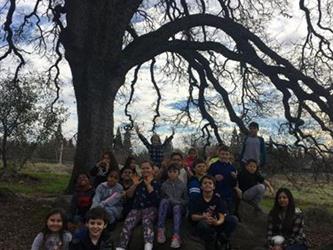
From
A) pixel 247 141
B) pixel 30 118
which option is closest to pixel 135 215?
pixel 247 141

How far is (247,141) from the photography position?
10906 millimetres

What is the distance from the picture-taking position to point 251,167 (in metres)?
9.67

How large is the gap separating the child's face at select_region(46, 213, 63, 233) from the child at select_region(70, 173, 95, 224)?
91.0 inches

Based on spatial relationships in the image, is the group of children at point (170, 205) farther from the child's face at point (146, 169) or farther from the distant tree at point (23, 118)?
the distant tree at point (23, 118)

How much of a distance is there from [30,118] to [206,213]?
1616 cm

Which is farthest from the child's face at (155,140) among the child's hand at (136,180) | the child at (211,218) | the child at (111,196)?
the child at (211,218)

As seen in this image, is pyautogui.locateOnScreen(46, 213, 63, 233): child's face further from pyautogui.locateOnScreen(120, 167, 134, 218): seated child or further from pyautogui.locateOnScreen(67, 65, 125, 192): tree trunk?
pyautogui.locateOnScreen(67, 65, 125, 192): tree trunk

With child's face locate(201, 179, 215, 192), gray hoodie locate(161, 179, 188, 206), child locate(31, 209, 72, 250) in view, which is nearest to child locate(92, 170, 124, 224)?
gray hoodie locate(161, 179, 188, 206)

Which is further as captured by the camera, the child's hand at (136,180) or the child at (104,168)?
the child at (104,168)

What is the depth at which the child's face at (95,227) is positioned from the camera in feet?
21.0

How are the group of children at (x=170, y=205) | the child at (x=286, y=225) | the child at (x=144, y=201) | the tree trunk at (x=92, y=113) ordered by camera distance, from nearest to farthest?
the group of children at (x=170, y=205), the child at (x=286, y=225), the child at (x=144, y=201), the tree trunk at (x=92, y=113)

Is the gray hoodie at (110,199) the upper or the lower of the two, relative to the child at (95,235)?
upper

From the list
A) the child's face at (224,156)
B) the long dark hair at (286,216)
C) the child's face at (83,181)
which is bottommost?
the long dark hair at (286,216)

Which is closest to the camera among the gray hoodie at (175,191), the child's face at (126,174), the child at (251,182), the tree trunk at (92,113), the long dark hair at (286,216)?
the long dark hair at (286,216)
